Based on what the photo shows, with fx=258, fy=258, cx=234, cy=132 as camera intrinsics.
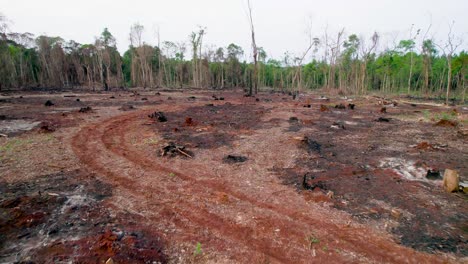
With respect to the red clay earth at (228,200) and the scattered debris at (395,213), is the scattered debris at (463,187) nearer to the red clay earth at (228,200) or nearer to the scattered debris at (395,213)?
the red clay earth at (228,200)

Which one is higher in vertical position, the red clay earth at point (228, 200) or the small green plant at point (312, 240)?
the red clay earth at point (228, 200)

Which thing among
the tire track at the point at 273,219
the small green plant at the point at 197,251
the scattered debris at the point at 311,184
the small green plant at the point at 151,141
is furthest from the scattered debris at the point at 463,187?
the small green plant at the point at 151,141

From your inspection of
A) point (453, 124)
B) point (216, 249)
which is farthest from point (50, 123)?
point (453, 124)

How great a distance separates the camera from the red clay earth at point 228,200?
3.64m

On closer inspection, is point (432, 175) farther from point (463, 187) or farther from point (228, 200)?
point (228, 200)

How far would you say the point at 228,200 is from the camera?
5148 millimetres

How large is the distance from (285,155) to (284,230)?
412cm

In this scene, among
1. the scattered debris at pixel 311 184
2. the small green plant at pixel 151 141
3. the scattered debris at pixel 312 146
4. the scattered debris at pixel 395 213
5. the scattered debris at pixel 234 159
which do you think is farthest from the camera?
the small green plant at pixel 151 141

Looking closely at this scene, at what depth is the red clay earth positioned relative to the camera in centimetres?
364

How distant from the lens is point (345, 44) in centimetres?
4500

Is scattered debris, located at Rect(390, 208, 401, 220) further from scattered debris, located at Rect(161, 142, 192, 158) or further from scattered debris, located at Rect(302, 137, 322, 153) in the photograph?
scattered debris, located at Rect(161, 142, 192, 158)

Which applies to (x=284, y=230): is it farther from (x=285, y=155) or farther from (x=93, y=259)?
(x=285, y=155)

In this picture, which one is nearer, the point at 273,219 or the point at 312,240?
the point at 312,240

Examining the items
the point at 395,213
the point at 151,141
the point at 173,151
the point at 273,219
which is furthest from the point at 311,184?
the point at 151,141
